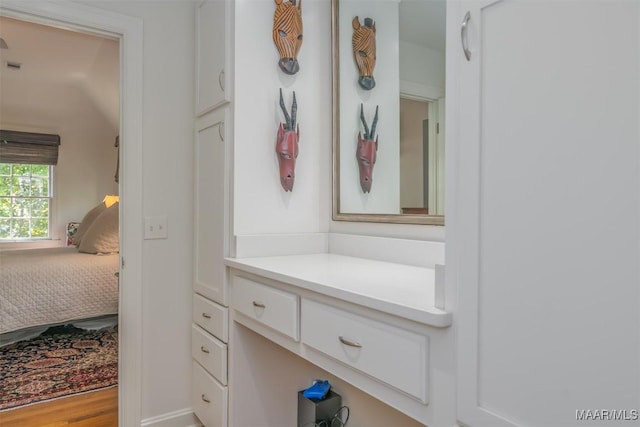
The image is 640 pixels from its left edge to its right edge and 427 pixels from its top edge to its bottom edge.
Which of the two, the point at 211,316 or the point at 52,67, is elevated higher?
the point at 52,67

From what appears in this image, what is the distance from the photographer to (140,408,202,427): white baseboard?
6.73 feet

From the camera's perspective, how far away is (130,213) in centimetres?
202

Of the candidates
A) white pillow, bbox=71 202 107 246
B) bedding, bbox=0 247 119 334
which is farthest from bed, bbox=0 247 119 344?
white pillow, bbox=71 202 107 246

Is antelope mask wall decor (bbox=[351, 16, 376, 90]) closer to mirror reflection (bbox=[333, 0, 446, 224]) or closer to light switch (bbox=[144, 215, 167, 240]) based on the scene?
mirror reflection (bbox=[333, 0, 446, 224])

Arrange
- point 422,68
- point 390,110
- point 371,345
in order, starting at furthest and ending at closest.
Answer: point 390,110, point 422,68, point 371,345

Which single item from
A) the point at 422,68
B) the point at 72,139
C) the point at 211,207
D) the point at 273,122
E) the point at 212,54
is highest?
the point at 72,139

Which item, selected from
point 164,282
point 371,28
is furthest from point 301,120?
point 164,282

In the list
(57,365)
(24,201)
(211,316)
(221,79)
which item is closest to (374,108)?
(221,79)

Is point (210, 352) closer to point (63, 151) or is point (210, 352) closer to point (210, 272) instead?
point (210, 272)

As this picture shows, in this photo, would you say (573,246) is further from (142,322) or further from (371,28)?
(142,322)

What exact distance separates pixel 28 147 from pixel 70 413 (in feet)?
14.3

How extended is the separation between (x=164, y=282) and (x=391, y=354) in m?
1.52

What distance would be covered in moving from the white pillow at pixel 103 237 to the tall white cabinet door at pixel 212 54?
2462 millimetres

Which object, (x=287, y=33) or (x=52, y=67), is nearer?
(x=287, y=33)
